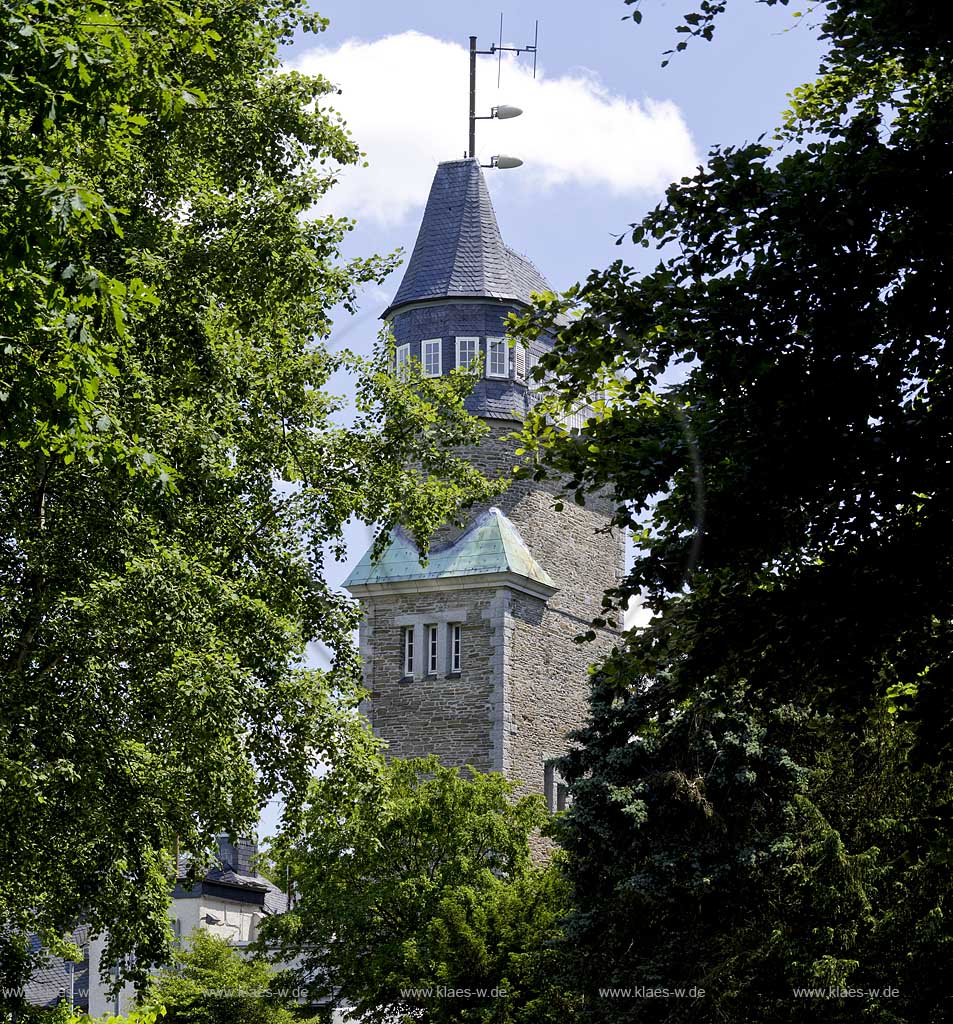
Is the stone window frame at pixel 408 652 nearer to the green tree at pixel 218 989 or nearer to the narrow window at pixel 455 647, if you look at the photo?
the narrow window at pixel 455 647

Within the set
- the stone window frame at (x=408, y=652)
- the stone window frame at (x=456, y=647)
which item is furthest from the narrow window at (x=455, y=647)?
the stone window frame at (x=408, y=652)

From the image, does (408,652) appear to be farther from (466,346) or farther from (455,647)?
(466,346)

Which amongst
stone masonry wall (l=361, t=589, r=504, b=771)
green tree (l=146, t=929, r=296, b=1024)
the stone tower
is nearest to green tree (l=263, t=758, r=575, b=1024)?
green tree (l=146, t=929, r=296, b=1024)

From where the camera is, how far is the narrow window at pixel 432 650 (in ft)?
139

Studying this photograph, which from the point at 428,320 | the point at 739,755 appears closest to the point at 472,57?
the point at 428,320

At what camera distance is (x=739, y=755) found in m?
24.3

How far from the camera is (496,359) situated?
1746 inches

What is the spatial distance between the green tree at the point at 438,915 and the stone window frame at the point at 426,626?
6831 millimetres

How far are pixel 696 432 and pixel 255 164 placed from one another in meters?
6.89

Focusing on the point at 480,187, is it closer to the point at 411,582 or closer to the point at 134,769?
the point at 411,582

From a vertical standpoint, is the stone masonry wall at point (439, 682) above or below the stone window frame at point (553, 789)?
above

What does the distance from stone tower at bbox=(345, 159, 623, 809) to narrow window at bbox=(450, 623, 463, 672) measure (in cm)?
4

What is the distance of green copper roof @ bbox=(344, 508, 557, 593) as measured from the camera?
139 feet

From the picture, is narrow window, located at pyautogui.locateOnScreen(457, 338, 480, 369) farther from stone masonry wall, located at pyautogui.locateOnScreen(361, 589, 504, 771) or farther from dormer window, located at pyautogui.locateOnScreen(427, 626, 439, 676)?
dormer window, located at pyautogui.locateOnScreen(427, 626, 439, 676)
